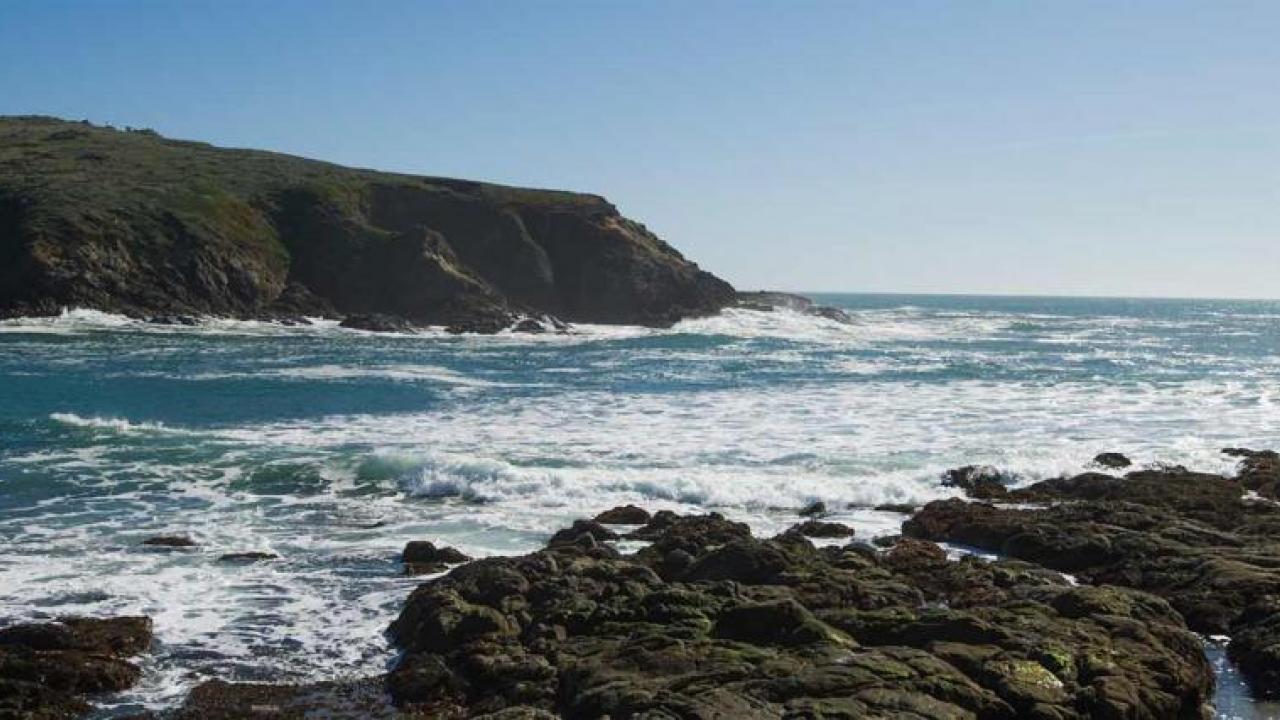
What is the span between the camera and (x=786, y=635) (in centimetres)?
1263

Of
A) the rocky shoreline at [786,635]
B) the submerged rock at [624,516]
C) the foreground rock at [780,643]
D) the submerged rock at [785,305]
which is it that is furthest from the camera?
the submerged rock at [785,305]

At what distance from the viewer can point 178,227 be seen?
8188 cm

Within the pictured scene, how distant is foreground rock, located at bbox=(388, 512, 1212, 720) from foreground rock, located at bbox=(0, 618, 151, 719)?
129 inches

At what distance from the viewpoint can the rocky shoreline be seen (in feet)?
35.4

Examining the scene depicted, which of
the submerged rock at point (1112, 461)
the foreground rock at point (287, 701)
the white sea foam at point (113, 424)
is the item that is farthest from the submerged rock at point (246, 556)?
the submerged rock at point (1112, 461)

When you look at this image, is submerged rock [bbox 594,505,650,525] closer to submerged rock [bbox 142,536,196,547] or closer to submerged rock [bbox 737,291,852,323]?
submerged rock [bbox 142,536,196,547]

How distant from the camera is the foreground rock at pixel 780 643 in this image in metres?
10.6

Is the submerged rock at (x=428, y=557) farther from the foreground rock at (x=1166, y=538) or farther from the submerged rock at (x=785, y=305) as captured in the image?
the submerged rock at (x=785, y=305)

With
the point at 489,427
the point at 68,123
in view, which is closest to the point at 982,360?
the point at 489,427

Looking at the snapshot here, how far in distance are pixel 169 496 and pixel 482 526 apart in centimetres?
735

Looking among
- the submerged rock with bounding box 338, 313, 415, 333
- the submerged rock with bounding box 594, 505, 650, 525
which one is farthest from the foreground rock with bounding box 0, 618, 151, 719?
the submerged rock with bounding box 338, 313, 415, 333

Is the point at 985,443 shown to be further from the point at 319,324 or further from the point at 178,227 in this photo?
the point at 178,227

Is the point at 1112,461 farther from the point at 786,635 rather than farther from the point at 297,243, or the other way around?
the point at 297,243

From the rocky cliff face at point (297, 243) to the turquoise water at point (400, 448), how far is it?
13.5 metres
